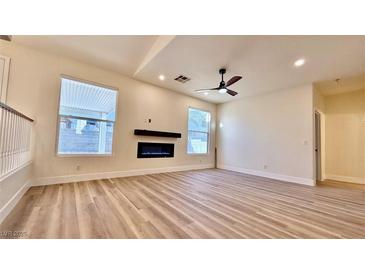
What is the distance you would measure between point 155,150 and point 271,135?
3716 millimetres

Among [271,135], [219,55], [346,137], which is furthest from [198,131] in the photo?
[346,137]

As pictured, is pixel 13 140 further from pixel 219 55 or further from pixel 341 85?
pixel 341 85

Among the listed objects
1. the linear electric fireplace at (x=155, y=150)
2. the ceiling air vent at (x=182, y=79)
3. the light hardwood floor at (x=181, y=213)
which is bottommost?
the light hardwood floor at (x=181, y=213)

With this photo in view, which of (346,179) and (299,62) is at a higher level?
(299,62)

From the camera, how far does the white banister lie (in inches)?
79.7

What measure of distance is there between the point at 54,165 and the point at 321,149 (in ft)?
24.1

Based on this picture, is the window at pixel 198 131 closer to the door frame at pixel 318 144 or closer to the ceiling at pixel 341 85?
the door frame at pixel 318 144

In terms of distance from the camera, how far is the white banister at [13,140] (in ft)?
6.64

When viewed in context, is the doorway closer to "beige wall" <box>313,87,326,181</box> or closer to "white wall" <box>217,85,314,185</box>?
"beige wall" <box>313,87,326,181</box>

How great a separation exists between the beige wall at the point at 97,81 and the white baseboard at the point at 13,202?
0.51m

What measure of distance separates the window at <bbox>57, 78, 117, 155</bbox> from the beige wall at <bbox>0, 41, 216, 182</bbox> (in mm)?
144

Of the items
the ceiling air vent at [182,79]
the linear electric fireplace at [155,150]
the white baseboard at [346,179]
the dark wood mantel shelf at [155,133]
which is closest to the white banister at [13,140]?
the dark wood mantel shelf at [155,133]

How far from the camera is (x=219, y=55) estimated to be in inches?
126
